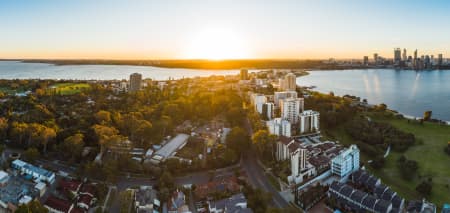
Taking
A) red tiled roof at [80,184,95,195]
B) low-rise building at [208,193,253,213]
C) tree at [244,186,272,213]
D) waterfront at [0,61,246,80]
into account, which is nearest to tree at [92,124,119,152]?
red tiled roof at [80,184,95,195]

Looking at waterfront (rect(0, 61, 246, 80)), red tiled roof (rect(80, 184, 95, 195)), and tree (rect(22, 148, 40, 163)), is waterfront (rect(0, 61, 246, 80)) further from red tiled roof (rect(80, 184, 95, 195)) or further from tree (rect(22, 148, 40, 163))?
red tiled roof (rect(80, 184, 95, 195))

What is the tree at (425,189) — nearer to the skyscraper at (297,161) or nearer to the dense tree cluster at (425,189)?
the dense tree cluster at (425,189)

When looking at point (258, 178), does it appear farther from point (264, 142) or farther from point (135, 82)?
point (135, 82)

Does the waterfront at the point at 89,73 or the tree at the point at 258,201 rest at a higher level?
the waterfront at the point at 89,73

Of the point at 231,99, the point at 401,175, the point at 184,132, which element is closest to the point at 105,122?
the point at 184,132

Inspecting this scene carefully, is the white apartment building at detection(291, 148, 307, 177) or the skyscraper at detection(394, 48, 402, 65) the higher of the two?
the skyscraper at detection(394, 48, 402, 65)

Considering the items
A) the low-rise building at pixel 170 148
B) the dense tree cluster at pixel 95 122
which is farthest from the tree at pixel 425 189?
the low-rise building at pixel 170 148
